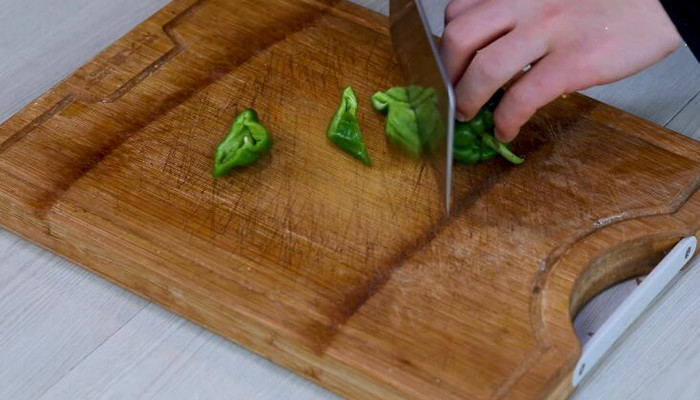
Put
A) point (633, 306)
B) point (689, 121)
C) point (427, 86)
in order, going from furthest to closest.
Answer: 1. point (689, 121)
2. point (427, 86)
3. point (633, 306)

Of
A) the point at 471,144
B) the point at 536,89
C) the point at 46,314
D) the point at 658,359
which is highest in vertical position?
the point at 536,89

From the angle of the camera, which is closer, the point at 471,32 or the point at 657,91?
the point at 471,32

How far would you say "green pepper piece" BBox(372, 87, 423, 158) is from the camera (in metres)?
1.67

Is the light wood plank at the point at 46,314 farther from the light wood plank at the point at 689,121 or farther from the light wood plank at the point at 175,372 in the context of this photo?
the light wood plank at the point at 689,121

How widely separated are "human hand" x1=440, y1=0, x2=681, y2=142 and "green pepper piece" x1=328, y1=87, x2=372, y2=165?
0.15 m

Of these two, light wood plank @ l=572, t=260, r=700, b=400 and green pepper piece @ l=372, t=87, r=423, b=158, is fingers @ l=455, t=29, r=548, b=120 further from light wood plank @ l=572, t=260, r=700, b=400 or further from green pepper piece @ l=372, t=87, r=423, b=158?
light wood plank @ l=572, t=260, r=700, b=400

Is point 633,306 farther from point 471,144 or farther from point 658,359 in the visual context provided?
point 471,144

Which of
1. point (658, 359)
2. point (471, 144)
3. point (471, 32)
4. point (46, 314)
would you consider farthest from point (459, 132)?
point (46, 314)

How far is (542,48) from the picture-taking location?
162 centimetres

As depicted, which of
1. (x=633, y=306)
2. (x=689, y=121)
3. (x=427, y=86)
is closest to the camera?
(x=633, y=306)

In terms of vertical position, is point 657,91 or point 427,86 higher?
point 427,86

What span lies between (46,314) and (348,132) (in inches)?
18.6

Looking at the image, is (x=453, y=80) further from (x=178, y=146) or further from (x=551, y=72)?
(x=178, y=146)

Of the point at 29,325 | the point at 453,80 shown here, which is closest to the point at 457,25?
the point at 453,80
